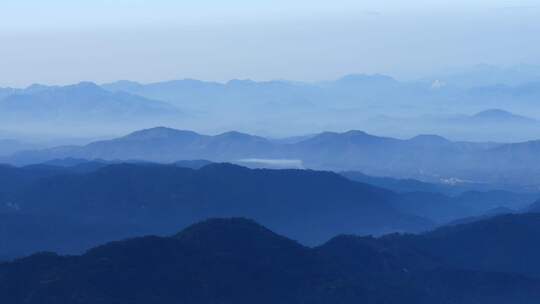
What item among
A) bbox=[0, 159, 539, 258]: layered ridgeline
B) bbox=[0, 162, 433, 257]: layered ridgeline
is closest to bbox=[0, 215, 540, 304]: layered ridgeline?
bbox=[0, 159, 539, 258]: layered ridgeline

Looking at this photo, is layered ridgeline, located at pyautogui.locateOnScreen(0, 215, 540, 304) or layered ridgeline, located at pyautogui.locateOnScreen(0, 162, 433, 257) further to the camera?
layered ridgeline, located at pyautogui.locateOnScreen(0, 162, 433, 257)

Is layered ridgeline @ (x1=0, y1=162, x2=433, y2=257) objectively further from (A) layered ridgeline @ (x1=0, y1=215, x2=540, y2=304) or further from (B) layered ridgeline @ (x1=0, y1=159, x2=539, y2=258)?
(A) layered ridgeline @ (x1=0, y1=215, x2=540, y2=304)

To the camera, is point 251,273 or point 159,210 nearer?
point 251,273

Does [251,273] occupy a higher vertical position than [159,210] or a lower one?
lower

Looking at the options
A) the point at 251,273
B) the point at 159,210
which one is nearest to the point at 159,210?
the point at 159,210

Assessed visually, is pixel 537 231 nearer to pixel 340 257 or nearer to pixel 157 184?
pixel 340 257

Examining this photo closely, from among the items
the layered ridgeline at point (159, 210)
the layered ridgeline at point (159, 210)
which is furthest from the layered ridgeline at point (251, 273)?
the layered ridgeline at point (159, 210)

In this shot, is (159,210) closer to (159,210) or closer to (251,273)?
(159,210)

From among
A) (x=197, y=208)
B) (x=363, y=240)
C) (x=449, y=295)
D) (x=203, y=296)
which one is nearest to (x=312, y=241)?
(x=197, y=208)

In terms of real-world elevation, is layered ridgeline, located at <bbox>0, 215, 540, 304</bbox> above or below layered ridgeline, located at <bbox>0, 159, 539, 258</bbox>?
below
